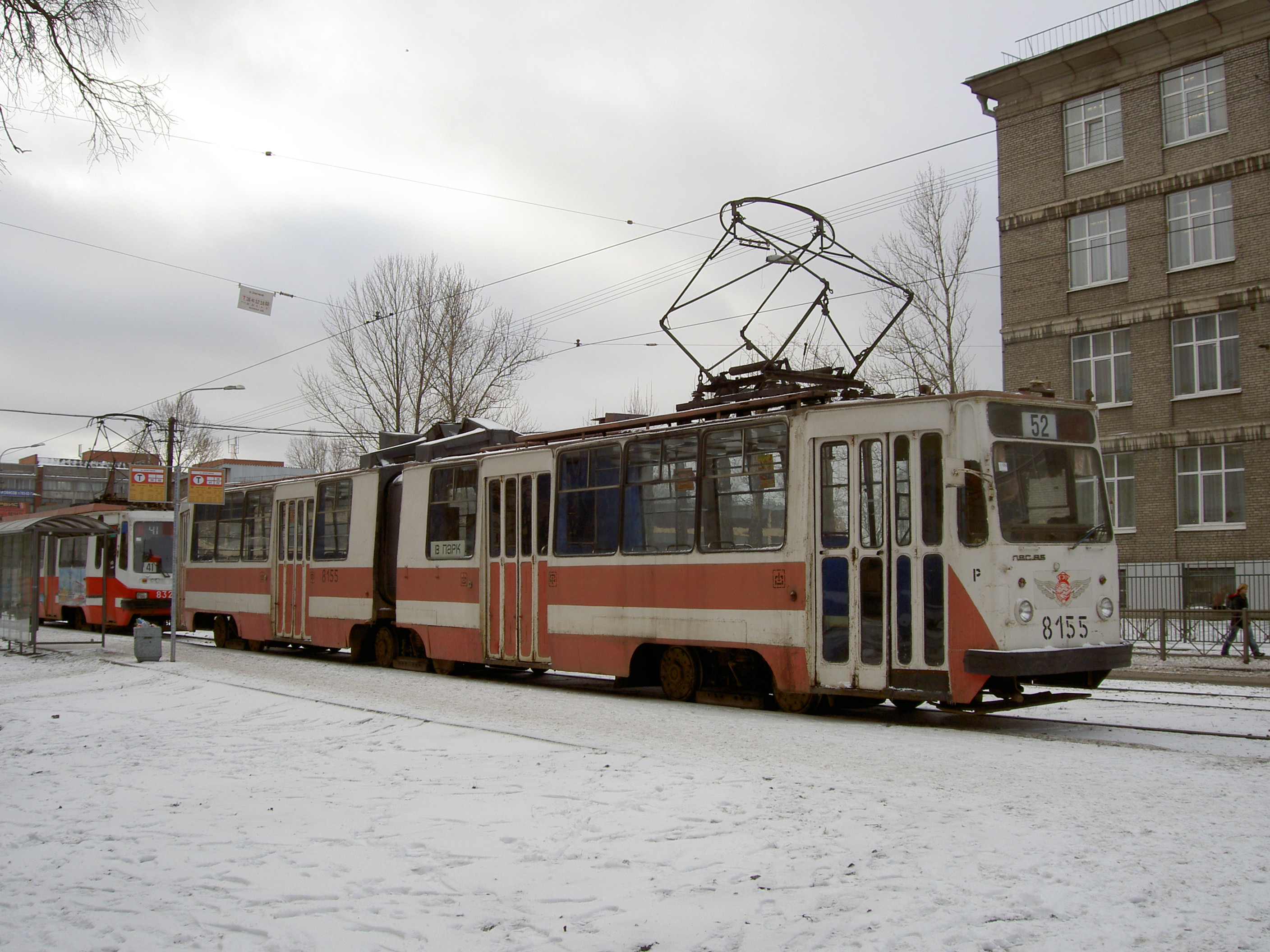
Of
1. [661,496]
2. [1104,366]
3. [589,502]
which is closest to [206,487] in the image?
[589,502]

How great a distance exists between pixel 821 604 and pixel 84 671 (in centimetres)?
1166

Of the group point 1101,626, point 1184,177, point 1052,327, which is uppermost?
point 1184,177

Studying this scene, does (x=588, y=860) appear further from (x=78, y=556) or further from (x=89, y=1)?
(x=78, y=556)

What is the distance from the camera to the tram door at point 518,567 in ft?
48.1

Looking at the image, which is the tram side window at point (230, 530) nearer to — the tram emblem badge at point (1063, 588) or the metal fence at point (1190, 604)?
the tram emblem badge at point (1063, 588)

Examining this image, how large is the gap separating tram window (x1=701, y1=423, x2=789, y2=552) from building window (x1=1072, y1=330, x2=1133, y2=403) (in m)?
21.1

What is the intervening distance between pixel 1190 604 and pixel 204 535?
907 inches

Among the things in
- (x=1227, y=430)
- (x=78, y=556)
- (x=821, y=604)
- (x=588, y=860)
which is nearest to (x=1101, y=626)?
(x=821, y=604)

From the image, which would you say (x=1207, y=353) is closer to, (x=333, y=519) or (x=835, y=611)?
(x=333, y=519)

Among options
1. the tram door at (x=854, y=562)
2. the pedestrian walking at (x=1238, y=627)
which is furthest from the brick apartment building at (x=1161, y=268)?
the tram door at (x=854, y=562)

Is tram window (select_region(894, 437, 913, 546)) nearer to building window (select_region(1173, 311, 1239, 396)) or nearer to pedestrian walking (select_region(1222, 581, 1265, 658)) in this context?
pedestrian walking (select_region(1222, 581, 1265, 658))

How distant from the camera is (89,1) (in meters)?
8.62

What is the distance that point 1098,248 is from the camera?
101 ft

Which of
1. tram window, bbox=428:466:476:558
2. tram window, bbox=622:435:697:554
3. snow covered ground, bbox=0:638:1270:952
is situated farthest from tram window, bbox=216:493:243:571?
snow covered ground, bbox=0:638:1270:952
